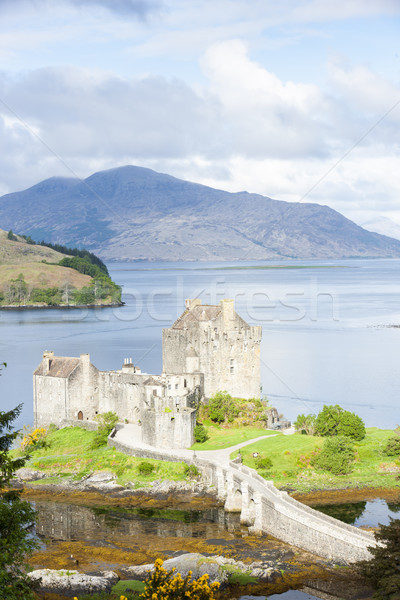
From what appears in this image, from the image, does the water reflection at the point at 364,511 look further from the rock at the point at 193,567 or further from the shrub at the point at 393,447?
the rock at the point at 193,567

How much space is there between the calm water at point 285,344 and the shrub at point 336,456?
697 inches

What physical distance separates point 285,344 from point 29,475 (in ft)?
223

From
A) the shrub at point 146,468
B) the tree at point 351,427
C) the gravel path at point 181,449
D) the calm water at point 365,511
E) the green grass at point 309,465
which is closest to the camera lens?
the calm water at point 365,511

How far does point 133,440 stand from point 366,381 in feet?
140

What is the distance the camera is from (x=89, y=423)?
60.0 metres

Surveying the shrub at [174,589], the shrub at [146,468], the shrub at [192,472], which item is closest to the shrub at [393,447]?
the shrub at [192,472]

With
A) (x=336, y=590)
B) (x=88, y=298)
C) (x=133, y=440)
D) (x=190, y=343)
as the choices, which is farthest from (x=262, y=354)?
(x=88, y=298)

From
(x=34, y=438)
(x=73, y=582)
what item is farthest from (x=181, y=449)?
(x=73, y=582)

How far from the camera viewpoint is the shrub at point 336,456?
4988 cm

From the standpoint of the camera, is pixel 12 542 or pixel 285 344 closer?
pixel 12 542

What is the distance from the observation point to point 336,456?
1977 inches

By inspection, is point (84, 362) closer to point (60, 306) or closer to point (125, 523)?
point (125, 523)

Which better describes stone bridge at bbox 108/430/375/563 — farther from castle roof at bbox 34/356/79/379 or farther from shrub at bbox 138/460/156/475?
castle roof at bbox 34/356/79/379

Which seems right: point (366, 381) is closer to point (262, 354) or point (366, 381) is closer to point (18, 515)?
point (262, 354)
